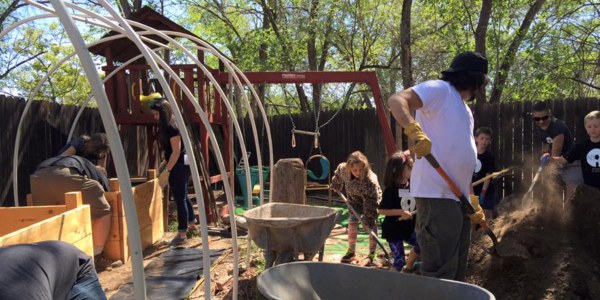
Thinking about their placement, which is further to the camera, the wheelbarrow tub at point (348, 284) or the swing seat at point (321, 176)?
the swing seat at point (321, 176)

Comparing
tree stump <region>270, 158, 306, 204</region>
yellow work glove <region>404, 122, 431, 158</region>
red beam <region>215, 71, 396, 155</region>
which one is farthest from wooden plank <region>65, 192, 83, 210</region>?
red beam <region>215, 71, 396, 155</region>

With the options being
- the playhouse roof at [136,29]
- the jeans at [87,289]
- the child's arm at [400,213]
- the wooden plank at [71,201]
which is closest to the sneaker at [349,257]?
the child's arm at [400,213]

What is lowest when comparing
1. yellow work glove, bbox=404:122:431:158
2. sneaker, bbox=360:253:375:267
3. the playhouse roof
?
sneaker, bbox=360:253:375:267

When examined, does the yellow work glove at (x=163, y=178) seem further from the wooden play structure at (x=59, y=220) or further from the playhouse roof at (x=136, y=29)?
the wooden play structure at (x=59, y=220)

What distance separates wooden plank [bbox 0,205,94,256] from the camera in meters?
2.91

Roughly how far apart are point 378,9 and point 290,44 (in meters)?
4.11

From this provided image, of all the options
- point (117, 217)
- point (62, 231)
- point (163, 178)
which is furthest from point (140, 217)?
point (62, 231)

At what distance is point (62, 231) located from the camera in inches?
137

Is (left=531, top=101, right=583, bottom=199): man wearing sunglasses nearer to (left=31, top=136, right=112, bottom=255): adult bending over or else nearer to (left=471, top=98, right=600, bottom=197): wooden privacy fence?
(left=471, top=98, right=600, bottom=197): wooden privacy fence

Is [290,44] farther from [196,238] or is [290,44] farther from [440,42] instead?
[196,238]

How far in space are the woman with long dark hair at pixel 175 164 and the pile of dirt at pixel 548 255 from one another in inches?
143

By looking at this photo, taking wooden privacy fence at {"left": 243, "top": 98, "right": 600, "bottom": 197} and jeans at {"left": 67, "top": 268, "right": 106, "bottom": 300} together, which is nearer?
jeans at {"left": 67, "top": 268, "right": 106, "bottom": 300}

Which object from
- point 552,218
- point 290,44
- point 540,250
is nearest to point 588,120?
point 552,218

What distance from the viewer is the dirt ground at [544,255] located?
3.44 m
